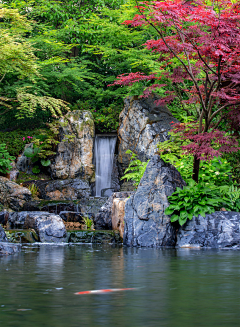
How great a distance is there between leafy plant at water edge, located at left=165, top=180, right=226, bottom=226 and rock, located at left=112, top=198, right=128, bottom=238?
5.96 ft

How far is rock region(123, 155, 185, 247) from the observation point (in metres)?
8.29

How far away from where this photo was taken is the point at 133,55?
16000 millimetres

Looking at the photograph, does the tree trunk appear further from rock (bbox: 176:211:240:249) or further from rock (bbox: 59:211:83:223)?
rock (bbox: 59:211:83:223)

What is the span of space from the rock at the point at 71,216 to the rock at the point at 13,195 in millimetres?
1926

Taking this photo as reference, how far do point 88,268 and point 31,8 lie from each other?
754 inches

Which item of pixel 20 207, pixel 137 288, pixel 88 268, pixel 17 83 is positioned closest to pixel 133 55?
pixel 17 83

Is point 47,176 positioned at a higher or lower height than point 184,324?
higher

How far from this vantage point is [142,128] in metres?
15.9

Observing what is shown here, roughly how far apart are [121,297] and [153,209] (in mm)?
5694

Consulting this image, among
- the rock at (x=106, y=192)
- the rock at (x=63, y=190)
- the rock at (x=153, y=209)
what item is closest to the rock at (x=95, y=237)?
the rock at (x=153, y=209)

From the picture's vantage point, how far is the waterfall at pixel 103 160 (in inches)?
662

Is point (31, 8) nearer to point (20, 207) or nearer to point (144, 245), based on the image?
point (20, 207)

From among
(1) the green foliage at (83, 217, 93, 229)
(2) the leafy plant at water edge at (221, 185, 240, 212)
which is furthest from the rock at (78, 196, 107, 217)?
(2) the leafy plant at water edge at (221, 185, 240, 212)

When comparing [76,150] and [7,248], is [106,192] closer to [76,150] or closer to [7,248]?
[76,150]
